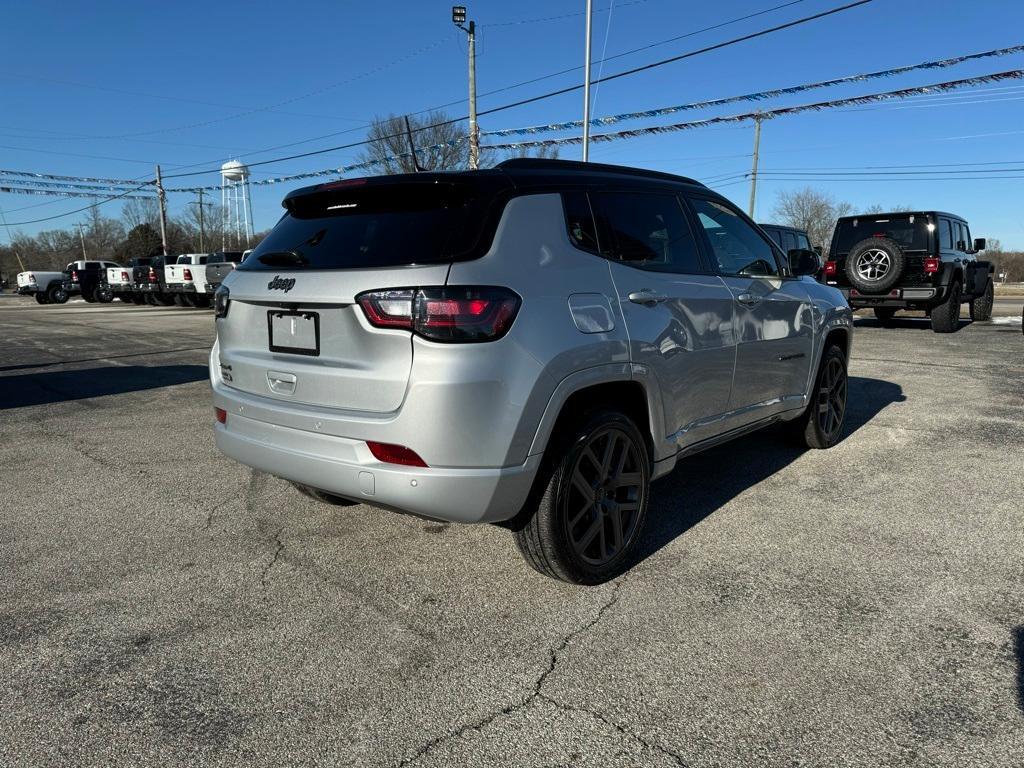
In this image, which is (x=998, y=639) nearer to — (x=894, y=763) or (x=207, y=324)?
(x=894, y=763)

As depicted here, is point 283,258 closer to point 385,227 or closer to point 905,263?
point 385,227

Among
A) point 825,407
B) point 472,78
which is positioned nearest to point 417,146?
point 472,78

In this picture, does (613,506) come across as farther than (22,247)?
No

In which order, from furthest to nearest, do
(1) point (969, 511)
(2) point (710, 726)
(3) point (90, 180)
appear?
(3) point (90, 180) → (1) point (969, 511) → (2) point (710, 726)

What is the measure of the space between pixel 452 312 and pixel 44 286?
37271 millimetres

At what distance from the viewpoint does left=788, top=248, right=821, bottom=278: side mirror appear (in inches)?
189

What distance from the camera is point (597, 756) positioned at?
2098 mm

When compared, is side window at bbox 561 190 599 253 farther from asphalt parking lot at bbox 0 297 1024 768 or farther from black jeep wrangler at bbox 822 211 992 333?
black jeep wrangler at bbox 822 211 992 333

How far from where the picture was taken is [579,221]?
10.4ft

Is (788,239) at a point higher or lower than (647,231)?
higher

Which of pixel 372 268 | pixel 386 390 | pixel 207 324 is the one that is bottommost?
pixel 207 324

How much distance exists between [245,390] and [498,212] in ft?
4.67

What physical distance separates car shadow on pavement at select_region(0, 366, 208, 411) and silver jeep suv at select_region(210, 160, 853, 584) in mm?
5231

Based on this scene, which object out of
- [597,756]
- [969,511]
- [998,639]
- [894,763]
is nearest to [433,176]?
[597,756]
